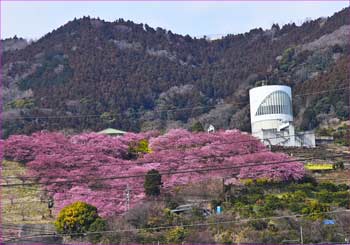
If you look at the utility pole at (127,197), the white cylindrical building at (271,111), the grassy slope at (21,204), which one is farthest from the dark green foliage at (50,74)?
the utility pole at (127,197)

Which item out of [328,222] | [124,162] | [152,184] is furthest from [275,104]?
[328,222]

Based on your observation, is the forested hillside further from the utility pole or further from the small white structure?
the utility pole

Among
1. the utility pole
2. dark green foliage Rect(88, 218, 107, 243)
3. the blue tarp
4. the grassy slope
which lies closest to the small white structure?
the utility pole

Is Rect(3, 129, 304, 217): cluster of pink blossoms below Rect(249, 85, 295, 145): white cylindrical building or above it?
below

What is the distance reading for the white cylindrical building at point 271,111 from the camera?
52531 millimetres

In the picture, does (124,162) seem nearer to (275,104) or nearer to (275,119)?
(275,119)

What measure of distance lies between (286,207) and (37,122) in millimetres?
41743

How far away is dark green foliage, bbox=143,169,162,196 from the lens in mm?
37344

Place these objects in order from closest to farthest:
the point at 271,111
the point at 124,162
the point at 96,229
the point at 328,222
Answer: the point at 328,222 < the point at 96,229 < the point at 124,162 < the point at 271,111

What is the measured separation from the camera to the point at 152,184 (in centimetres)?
3759

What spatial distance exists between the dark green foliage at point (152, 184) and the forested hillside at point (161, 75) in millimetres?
25927

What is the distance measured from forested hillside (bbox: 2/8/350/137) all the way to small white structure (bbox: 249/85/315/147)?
827cm

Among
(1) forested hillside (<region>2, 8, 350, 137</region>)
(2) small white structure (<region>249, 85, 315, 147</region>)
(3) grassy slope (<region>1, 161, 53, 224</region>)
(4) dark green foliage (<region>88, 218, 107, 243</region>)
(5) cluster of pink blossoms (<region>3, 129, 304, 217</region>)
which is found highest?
(1) forested hillside (<region>2, 8, 350, 137</region>)

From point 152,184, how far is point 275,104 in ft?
59.4
